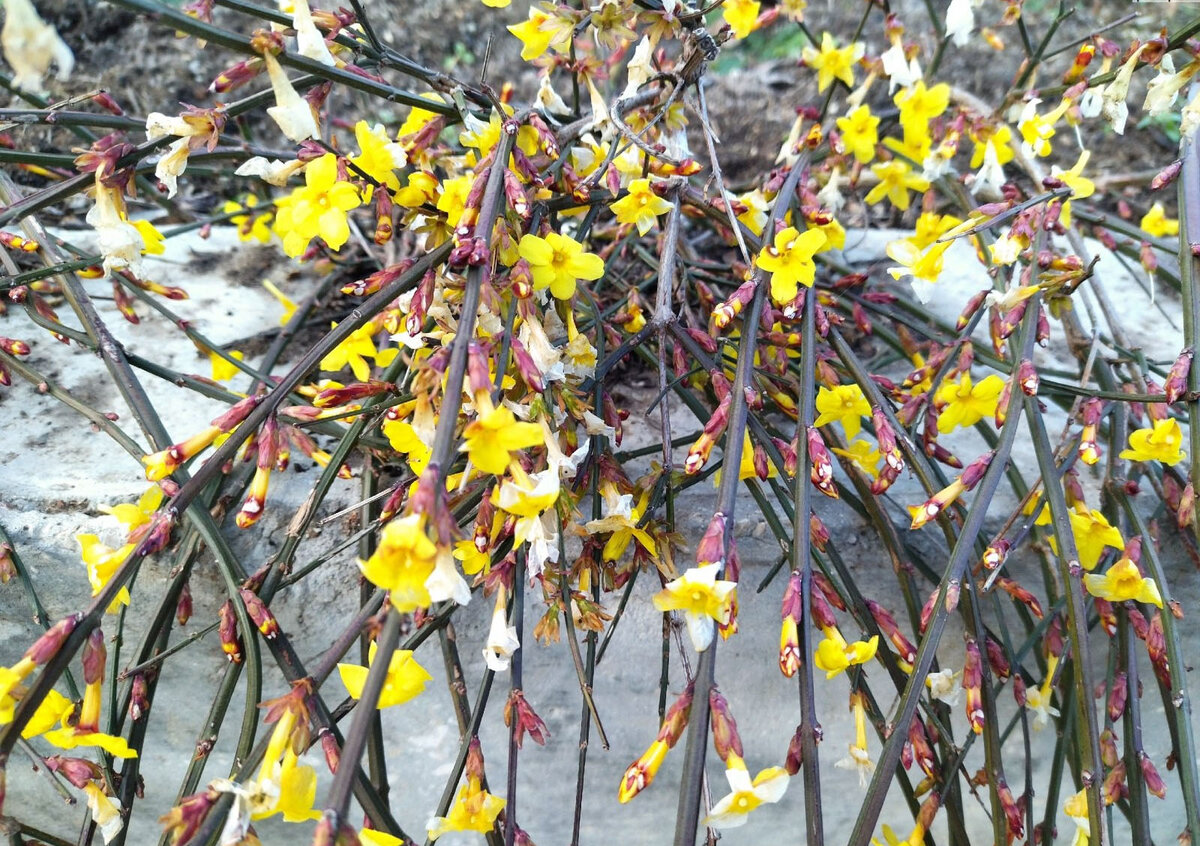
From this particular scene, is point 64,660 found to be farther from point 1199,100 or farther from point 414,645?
point 1199,100

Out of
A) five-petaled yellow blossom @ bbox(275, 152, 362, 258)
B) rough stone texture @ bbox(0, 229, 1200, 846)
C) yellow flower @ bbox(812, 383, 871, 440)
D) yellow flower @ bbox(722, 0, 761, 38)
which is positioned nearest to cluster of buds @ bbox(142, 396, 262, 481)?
five-petaled yellow blossom @ bbox(275, 152, 362, 258)

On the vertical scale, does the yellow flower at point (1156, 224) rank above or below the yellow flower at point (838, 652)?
above

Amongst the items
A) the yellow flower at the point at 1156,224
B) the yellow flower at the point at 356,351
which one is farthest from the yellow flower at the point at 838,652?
the yellow flower at the point at 1156,224

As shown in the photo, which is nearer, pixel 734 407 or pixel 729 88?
pixel 734 407

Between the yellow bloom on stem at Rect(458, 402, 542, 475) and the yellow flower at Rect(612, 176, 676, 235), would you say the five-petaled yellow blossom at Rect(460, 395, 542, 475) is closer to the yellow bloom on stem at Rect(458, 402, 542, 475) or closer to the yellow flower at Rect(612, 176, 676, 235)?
the yellow bloom on stem at Rect(458, 402, 542, 475)

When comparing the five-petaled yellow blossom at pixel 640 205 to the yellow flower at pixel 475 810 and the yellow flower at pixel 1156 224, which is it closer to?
the yellow flower at pixel 475 810

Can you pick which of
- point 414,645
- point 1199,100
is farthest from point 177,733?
point 1199,100

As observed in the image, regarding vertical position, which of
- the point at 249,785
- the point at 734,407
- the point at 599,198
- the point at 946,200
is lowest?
the point at 249,785

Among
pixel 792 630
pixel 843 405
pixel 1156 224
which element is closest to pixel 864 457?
pixel 843 405
